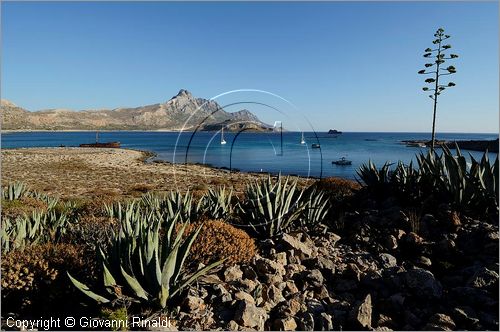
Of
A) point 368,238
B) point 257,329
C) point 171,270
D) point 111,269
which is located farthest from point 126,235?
point 368,238

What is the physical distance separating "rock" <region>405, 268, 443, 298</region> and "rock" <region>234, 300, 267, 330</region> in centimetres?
189

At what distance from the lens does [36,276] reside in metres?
4.12

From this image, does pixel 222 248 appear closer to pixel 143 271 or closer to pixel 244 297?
pixel 244 297

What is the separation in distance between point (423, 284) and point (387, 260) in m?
0.84

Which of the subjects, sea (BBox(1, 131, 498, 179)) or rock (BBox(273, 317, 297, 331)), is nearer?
rock (BBox(273, 317, 297, 331))

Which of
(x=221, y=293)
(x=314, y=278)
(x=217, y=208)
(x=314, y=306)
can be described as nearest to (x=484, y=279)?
(x=314, y=278)

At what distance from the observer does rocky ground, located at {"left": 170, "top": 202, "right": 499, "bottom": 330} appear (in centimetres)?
364

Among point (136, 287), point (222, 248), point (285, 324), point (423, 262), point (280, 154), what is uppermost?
point (280, 154)

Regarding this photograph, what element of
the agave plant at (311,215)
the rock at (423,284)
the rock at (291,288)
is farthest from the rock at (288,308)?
the agave plant at (311,215)

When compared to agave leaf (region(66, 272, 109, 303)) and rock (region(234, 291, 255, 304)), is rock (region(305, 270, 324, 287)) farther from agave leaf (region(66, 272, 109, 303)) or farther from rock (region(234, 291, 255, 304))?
agave leaf (region(66, 272, 109, 303))

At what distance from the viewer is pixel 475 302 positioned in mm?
3936

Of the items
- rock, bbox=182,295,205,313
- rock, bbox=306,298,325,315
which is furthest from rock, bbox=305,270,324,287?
rock, bbox=182,295,205,313

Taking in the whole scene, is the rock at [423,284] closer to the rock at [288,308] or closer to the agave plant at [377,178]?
the rock at [288,308]

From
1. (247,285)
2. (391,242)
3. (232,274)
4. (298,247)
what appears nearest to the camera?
(247,285)
